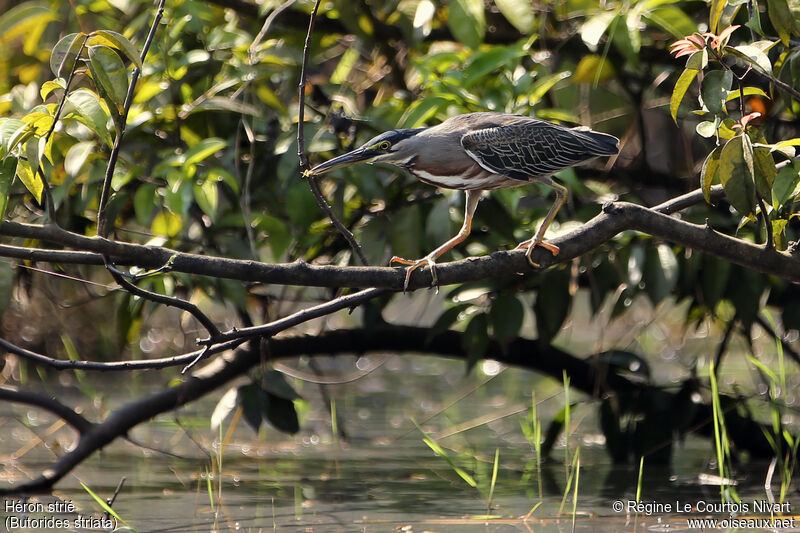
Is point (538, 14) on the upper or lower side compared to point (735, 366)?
upper

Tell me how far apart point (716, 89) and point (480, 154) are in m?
0.67

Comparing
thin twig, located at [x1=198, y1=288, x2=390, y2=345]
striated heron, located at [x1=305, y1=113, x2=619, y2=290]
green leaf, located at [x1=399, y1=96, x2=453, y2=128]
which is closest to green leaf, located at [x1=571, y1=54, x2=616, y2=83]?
green leaf, located at [x1=399, y1=96, x2=453, y2=128]

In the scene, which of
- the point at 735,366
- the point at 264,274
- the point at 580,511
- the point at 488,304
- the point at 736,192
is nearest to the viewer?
the point at 264,274

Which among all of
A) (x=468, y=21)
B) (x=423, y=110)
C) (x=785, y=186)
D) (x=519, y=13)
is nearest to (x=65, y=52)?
(x=423, y=110)

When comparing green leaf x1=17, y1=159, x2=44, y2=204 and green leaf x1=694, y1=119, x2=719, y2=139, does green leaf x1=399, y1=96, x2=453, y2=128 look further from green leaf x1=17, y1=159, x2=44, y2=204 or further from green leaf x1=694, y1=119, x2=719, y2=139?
green leaf x1=17, y1=159, x2=44, y2=204

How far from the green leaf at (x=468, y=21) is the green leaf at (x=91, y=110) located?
177 cm

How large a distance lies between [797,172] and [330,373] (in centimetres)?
525

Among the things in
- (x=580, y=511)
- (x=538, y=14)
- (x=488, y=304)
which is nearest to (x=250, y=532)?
(x=580, y=511)

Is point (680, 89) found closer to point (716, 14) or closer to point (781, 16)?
point (716, 14)

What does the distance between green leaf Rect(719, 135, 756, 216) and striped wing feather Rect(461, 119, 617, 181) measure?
2.06 ft

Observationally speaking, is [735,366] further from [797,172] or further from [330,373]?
[797,172]

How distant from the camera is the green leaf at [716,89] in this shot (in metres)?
2.54

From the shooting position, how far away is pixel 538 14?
4559 millimetres

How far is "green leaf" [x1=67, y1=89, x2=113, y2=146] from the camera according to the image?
7.79 feet
